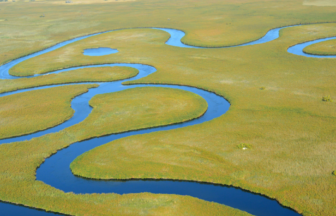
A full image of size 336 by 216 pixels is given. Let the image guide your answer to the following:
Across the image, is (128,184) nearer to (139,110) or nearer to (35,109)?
(139,110)

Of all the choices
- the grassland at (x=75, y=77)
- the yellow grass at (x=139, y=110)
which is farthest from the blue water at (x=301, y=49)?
the grassland at (x=75, y=77)

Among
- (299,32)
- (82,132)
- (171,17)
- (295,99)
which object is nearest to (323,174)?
(295,99)

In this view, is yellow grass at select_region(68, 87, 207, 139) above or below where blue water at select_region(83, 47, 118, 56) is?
below

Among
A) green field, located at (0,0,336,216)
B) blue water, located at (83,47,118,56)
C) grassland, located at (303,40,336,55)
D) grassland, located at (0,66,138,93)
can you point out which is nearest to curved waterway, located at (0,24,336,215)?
green field, located at (0,0,336,216)

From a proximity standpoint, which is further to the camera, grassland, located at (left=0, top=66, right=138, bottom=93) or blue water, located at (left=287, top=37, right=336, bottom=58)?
blue water, located at (left=287, top=37, right=336, bottom=58)

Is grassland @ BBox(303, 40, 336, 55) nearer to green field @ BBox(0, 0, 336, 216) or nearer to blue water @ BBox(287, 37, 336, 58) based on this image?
green field @ BBox(0, 0, 336, 216)

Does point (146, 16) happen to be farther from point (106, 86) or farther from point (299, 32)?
point (106, 86)

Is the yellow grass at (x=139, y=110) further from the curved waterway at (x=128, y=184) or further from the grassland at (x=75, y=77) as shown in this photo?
the grassland at (x=75, y=77)
